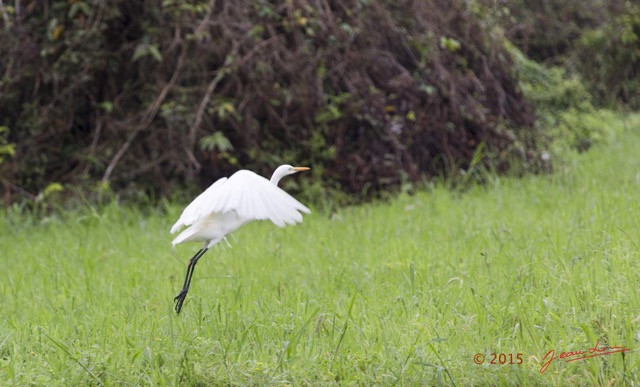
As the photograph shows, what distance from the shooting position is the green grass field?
136 inches

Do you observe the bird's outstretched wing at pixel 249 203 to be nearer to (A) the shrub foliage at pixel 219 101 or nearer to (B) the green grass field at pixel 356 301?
(B) the green grass field at pixel 356 301

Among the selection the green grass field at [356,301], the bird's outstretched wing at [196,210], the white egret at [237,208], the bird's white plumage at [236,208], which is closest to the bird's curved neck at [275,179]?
the white egret at [237,208]

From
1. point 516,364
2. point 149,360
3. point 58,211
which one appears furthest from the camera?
point 58,211

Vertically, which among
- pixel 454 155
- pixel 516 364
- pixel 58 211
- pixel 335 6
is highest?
pixel 335 6

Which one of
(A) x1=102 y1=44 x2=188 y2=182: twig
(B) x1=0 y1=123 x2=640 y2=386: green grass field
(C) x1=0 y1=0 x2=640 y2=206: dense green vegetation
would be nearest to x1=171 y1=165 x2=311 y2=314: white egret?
(B) x1=0 y1=123 x2=640 y2=386: green grass field

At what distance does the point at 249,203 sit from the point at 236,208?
0.05 m

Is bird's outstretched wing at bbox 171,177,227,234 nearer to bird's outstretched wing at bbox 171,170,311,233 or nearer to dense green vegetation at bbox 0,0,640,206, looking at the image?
bird's outstretched wing at bbox 171,170,311,233

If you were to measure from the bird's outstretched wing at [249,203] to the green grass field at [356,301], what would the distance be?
2.01 feet

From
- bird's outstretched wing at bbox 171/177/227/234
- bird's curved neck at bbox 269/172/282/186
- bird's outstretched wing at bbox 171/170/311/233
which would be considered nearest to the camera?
bird's outstretched wing at bbox 171/170/311/233

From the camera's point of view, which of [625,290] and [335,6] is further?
[335,6]

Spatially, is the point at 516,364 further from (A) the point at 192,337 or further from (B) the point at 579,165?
(B) the point at 579,165

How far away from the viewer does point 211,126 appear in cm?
835

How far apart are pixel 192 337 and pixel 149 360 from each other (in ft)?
0.83

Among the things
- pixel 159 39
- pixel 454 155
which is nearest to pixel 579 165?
pixel 454 155
